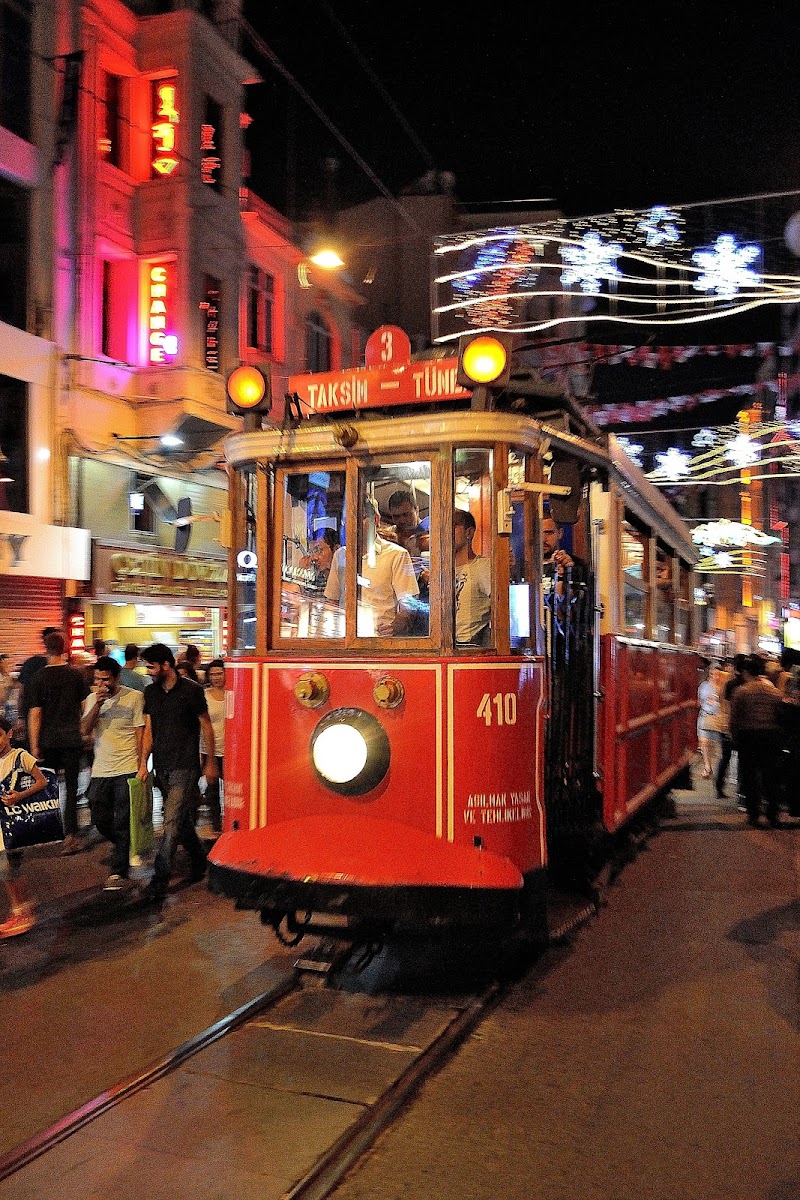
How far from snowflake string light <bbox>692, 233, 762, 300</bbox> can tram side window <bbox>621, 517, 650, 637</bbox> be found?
2.92 metres

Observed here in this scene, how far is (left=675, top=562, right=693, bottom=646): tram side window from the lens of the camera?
11.9 meters

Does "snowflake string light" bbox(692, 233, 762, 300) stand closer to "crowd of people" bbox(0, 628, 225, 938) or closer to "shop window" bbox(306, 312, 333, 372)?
"crowd of people" bbox(0, 628, 225, 938)

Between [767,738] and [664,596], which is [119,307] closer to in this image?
[664,596]

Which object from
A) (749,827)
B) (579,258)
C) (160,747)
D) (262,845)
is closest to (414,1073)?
(262,845)

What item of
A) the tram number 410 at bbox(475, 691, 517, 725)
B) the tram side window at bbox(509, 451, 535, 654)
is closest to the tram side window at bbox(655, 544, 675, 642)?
the tram side window at bbox(509, 451, 535, 654)

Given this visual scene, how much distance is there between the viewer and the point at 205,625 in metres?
20.0

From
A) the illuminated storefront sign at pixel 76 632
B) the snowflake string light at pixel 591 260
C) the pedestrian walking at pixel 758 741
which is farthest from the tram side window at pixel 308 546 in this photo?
the illuminated storefront sign at pixel 76 632

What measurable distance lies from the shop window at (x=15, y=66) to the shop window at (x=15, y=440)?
3.78m

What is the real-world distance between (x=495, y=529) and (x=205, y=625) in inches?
594

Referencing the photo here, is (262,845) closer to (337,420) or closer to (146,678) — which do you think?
(337,420)

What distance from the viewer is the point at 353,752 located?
5.36 meters

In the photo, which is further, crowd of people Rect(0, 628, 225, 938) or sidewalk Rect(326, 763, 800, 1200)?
crowd of people Rect(0, 628, 225, 938)

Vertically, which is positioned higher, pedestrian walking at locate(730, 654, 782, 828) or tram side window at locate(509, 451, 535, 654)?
tram side window at locate(509, 451, 535, 654)

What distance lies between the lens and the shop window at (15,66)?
49.4ft
